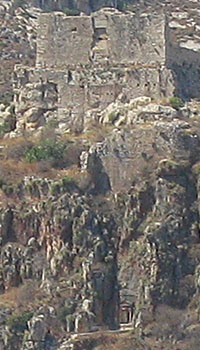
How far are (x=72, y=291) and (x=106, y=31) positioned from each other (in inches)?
572

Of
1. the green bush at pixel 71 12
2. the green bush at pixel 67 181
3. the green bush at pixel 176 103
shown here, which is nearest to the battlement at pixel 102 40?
the green bush at pixel 176 103

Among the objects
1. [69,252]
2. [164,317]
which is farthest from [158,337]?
[69,252]

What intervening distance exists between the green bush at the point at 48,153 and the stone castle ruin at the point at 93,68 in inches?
101

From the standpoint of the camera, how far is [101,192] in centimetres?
7638

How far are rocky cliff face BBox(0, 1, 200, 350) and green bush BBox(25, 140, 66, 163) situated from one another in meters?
0.04

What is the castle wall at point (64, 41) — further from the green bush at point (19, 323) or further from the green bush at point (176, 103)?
the green bush at point (19, 323)

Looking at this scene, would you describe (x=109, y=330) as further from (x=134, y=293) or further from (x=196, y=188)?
(x=196, y=188)

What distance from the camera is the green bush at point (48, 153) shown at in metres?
77.9

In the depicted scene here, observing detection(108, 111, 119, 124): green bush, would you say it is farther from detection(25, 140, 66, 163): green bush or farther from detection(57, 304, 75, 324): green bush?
→ detection(57, 304, 75, 324): green bush

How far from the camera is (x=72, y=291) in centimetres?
7388

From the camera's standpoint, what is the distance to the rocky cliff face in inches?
2884

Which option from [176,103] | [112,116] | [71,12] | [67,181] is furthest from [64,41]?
[71,12]

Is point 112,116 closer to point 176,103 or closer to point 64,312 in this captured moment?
point 176,103

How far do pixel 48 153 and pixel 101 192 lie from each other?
331 centimetres
